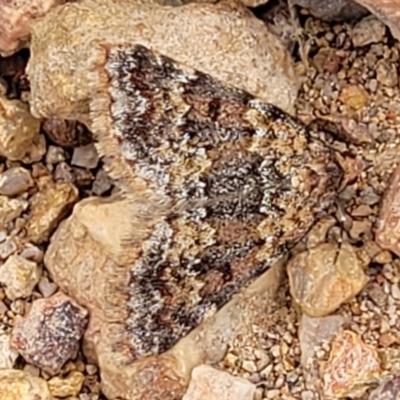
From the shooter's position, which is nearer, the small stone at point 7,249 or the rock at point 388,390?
the rock at point 388,390

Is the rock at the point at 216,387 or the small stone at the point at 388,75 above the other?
the small stone at the point at 388,75

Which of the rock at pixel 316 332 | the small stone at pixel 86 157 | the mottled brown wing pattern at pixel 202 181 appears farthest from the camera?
the small stone at pixel 86 157

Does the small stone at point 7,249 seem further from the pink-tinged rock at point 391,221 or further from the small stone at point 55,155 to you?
the pink-tinged rock at point 391,221

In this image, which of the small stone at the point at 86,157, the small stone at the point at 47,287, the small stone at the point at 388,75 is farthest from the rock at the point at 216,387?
the small stone at the point at 388,75

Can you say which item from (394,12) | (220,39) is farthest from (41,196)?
(394,12)

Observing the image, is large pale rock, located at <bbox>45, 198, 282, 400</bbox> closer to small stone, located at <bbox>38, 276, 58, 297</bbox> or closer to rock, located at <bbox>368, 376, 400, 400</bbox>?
small stone, located at <bbox>38, 276, 58, 297</bbox>

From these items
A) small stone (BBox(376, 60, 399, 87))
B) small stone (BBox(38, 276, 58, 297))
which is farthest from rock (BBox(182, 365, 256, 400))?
small stone (BBox(376, 60, 399, 87))

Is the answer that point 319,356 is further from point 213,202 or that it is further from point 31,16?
point 31,16
